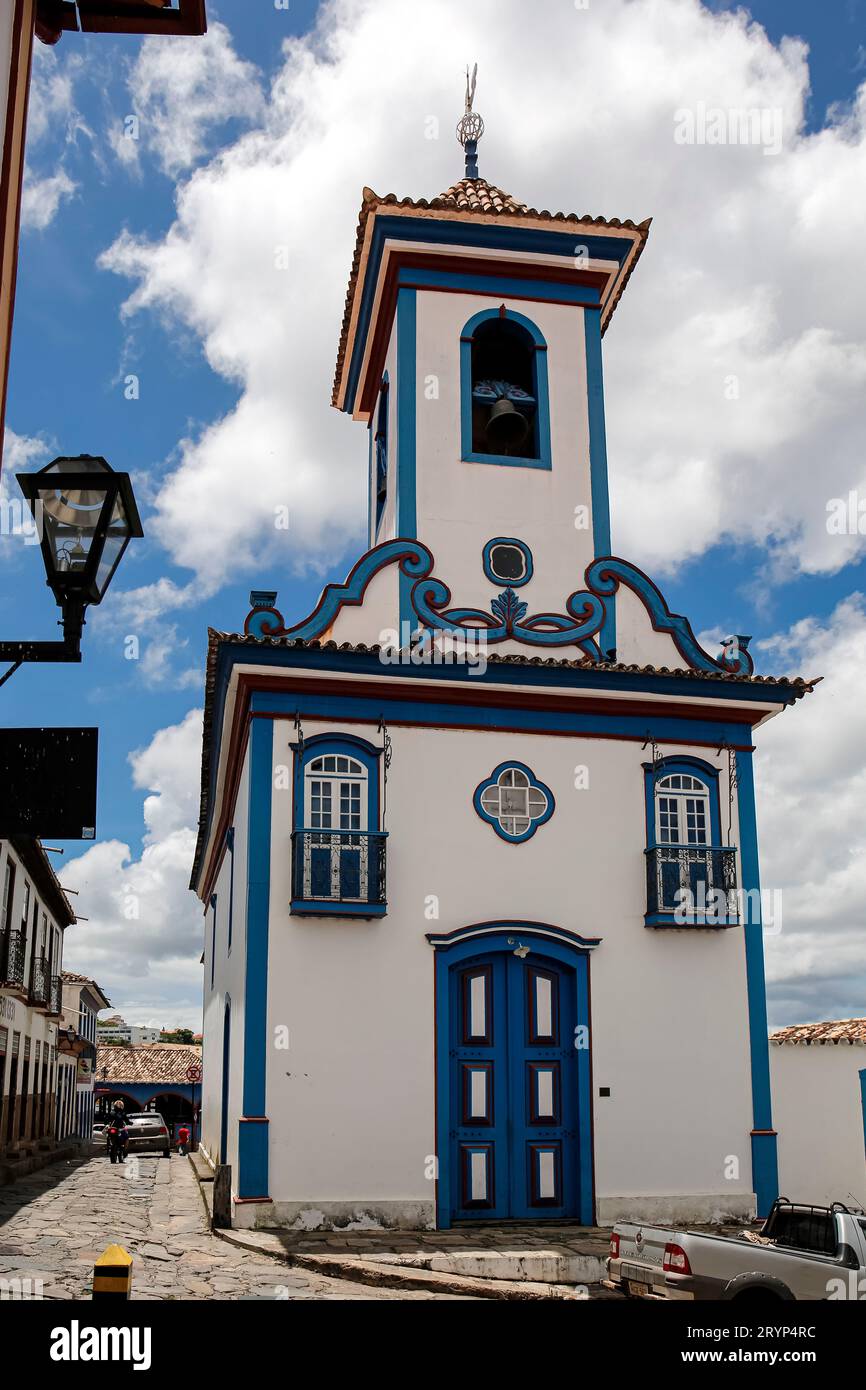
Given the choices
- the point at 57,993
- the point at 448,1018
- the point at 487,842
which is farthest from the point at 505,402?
the point at 57,993

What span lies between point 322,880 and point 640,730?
3961 millimetres

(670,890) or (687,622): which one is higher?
(687,622)

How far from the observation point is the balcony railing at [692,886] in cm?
1397

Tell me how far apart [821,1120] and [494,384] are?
942 centimetres

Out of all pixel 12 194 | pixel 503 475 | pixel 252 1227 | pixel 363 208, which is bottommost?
pixel 252 1227

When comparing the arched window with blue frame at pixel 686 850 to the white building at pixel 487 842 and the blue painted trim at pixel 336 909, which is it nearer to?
the white building at pixel 487 842

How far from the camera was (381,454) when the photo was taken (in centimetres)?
1733

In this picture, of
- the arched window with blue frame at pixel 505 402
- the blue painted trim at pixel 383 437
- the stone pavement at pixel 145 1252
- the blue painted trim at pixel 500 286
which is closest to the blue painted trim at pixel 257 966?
the stone pavement at pixel 145 1252

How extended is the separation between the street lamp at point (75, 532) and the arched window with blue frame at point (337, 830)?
26.4ft

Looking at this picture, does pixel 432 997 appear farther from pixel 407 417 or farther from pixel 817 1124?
pixel 407 417

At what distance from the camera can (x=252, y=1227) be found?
486 inches

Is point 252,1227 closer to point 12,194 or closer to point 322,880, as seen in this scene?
point 322,880

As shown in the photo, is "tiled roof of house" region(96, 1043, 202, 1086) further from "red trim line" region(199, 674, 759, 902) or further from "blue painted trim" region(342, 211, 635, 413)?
"blue painted trim" region(342, 211, 635, 413)
